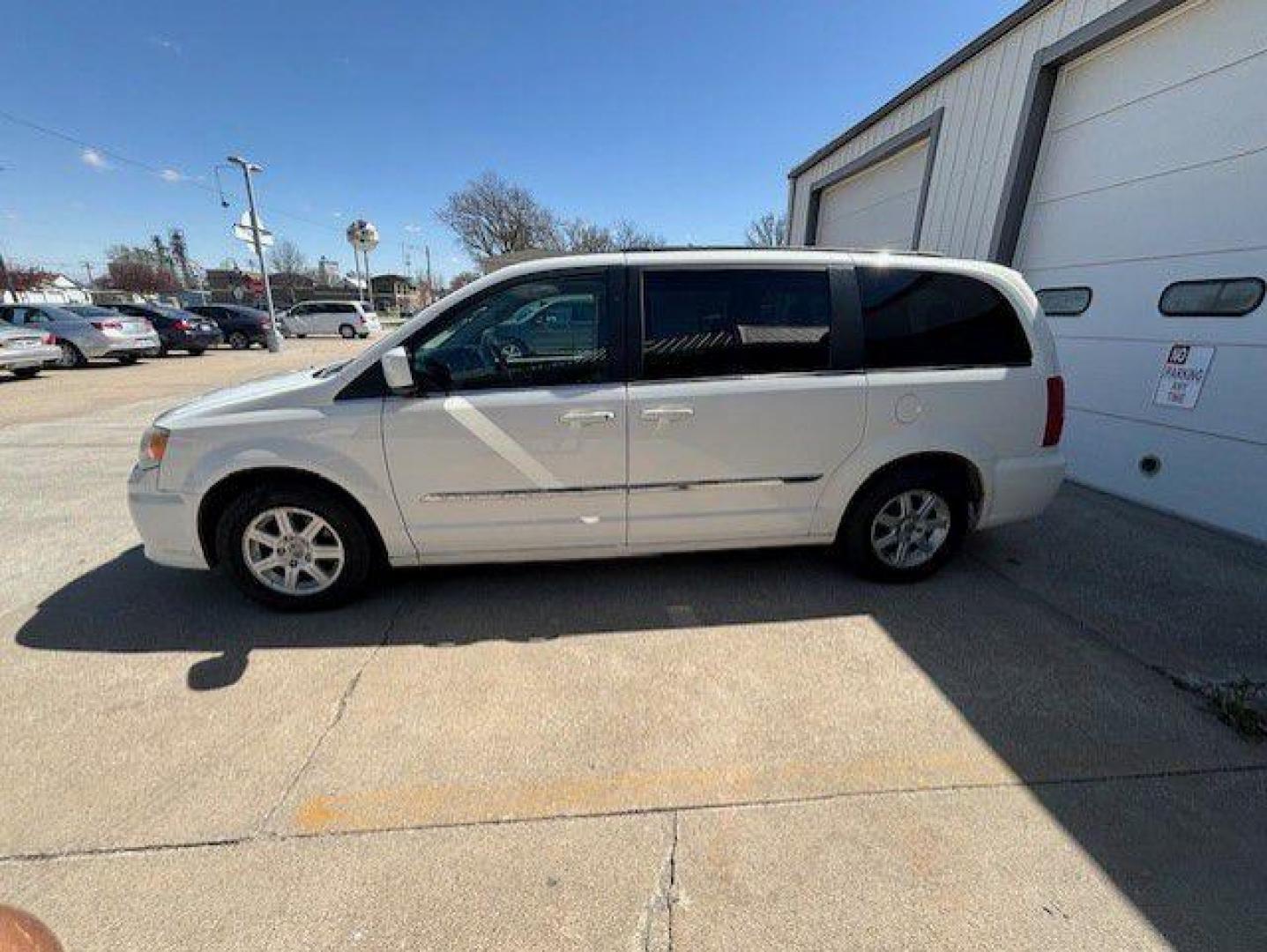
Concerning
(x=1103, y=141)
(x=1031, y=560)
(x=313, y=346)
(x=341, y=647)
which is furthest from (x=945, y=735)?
(x=313, y=346)

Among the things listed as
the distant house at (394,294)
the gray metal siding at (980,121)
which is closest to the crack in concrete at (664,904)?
the gray metal siding at (980,121)

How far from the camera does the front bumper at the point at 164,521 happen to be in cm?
296

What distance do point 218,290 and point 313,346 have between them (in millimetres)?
54221

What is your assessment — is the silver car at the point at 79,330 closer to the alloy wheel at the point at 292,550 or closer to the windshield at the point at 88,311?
the windshield at the point at 88,311

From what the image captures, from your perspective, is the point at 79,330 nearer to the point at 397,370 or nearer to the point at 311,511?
the point at 311,511

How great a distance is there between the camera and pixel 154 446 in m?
2.95

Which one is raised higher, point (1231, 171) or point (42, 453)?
point (1231, 171)

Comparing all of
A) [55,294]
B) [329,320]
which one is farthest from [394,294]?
[329,320]

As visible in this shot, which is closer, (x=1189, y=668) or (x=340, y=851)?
(x=340, y=851)

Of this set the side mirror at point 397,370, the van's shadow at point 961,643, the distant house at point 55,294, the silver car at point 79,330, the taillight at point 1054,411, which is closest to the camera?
the van's shadow at point 961,643

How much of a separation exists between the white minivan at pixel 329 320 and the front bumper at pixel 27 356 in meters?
15.7

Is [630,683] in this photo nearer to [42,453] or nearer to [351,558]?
[351,558]

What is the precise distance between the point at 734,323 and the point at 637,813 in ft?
7.33

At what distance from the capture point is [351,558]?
10.2ft
